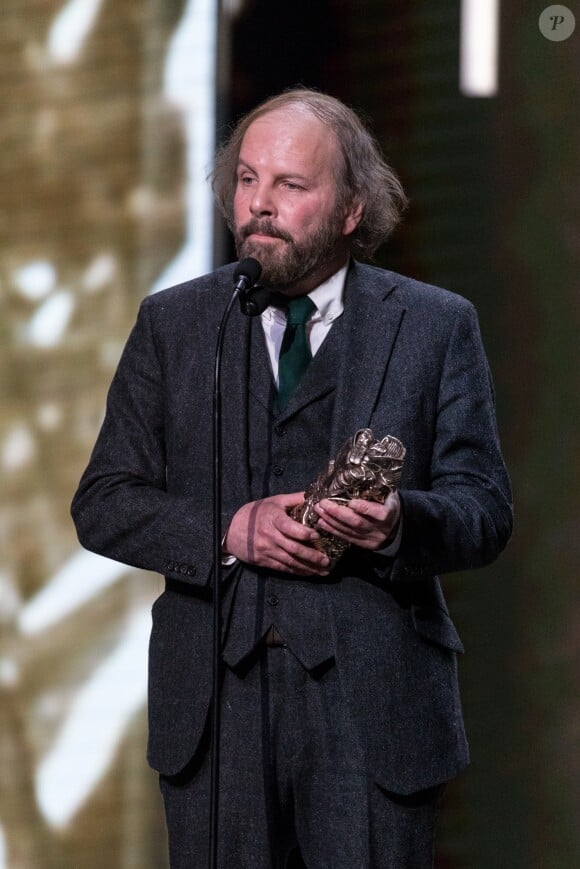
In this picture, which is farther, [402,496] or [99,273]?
[99,273]

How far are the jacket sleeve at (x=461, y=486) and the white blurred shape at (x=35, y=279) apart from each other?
5.40 ft

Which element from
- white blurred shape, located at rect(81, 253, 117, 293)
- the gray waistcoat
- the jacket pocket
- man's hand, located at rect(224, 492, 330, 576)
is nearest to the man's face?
the gray waistcoat

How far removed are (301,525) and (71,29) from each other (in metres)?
2.18

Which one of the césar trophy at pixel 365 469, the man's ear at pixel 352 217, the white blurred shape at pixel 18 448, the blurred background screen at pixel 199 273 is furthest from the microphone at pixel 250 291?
the white blurred shape at pixel 18 448

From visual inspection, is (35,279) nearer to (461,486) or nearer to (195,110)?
(195,110)

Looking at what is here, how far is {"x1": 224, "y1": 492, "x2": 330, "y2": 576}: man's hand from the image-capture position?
1.86 meters

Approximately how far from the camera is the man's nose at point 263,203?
2.11 meters

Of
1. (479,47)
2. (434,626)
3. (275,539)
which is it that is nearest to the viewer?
(275,539)

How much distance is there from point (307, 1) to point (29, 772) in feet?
6.76

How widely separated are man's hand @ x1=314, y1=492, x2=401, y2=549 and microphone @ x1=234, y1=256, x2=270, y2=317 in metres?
0.32

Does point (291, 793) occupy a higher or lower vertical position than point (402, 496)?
lower

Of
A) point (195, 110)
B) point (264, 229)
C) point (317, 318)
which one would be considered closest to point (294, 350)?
point (317, 318)

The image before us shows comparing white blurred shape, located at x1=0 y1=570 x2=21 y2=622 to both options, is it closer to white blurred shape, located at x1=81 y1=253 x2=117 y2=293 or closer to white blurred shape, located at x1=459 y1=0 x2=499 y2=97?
white blurred shape, located at x1=81 y1=253 x2=117 y2=293

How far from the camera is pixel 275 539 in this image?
1.88 metres
